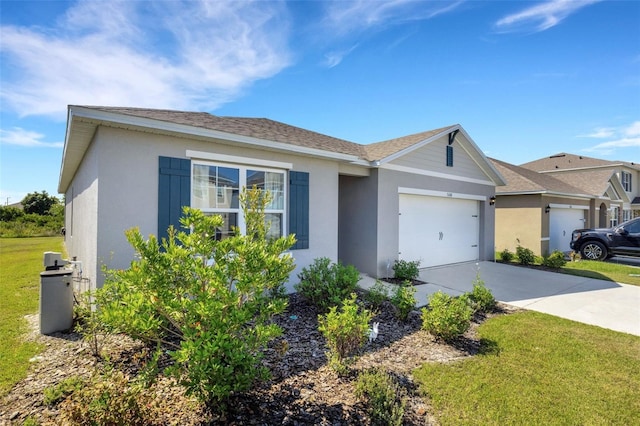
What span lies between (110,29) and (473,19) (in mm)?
8832

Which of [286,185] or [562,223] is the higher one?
[286,185]

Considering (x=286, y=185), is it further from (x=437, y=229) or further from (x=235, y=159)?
(x=437, y=229)

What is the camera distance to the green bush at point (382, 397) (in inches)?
105

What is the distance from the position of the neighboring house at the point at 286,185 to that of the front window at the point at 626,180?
67.1 ft

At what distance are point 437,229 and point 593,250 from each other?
8.48 metres

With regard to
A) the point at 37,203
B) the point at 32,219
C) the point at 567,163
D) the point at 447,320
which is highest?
the point at 567,163

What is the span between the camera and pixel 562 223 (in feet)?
51.0

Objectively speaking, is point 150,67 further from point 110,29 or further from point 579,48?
point 579,48

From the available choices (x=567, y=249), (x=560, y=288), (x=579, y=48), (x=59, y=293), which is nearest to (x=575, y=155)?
(x=567, y=249)

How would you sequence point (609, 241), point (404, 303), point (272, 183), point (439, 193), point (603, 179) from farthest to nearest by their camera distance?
point (603, 179) < point (609, 241) < point (439, 193) < point (272, 183) < point (404, 303)

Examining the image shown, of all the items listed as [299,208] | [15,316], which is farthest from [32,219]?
[299,208]

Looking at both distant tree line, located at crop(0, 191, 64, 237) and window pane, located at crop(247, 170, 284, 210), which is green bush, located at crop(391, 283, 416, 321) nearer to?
window pane, located at crop(247, 170, 284, 210)

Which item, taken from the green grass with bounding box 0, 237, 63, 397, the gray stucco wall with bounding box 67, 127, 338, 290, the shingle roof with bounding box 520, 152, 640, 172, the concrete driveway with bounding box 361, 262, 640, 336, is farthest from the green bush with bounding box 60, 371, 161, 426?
the shingle roof with bounding box 520, 152, 640, 172

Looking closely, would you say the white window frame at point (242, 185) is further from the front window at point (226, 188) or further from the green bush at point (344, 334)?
the green bush at point (344, 334)
